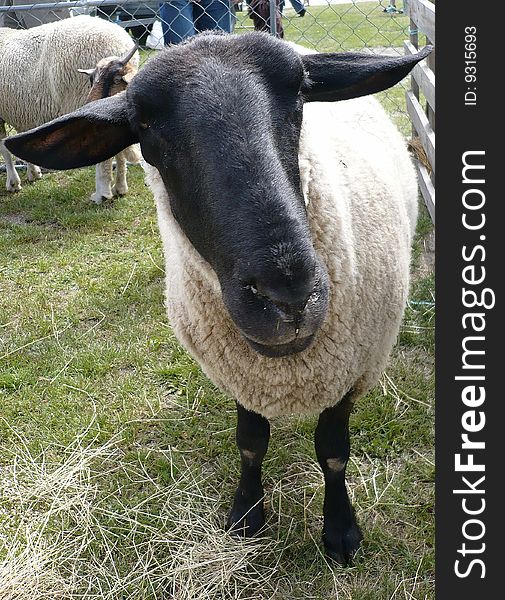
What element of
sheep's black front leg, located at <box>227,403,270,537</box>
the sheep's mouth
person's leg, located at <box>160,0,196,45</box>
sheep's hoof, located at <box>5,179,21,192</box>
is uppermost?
person's leg, located at <box>160,0,196,45</box>

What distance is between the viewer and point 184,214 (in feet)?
5.87

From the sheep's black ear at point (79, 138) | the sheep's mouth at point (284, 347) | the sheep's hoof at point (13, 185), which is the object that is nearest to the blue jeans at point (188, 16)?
the sheep's hoof at point (13, 185)

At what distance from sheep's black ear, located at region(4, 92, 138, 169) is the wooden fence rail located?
2559 millimetres

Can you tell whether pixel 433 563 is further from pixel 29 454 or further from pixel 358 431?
pixel 29 454

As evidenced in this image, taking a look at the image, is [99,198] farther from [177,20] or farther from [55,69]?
[177,20]

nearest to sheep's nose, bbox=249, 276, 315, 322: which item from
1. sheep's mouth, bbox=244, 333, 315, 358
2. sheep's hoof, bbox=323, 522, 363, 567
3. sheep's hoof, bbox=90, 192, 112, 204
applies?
sheep's mouth, bbox=244, 333, 315, 358

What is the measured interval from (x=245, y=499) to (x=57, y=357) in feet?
5.32

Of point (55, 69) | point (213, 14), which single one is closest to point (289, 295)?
point (213, 14)

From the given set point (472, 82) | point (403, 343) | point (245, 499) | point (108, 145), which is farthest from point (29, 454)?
point (472, 82)

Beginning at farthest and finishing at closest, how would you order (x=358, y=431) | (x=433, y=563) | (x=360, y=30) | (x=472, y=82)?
(x=360, y=30)
(x=358, y=431)
(x=433, y=563)
(x=472, y=82)

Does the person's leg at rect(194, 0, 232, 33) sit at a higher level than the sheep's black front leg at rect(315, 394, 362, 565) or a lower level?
higher

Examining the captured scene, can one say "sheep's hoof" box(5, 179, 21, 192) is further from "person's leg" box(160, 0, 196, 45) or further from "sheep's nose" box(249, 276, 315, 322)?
"sheep's nose" box(249, 276, 315, 322)

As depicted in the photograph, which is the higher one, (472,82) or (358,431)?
(472,82)

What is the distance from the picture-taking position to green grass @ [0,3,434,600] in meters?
2.35
